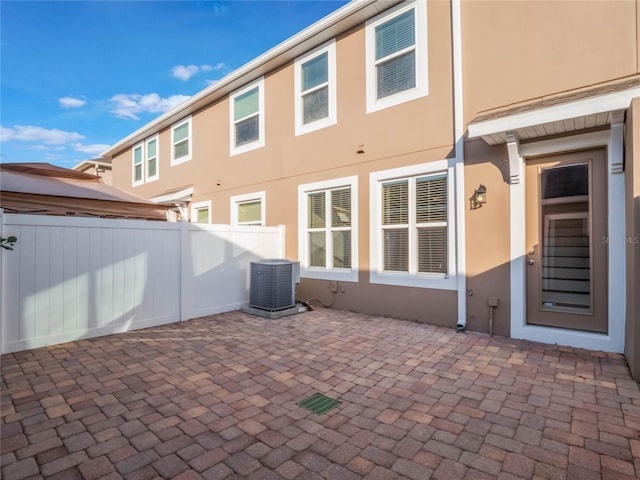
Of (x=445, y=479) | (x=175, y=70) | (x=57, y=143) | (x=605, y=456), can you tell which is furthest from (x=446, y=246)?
(x=57, y=143)

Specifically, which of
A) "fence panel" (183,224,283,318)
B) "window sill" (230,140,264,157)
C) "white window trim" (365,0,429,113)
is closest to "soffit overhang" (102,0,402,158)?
"white window trim" (365,0,429,113)

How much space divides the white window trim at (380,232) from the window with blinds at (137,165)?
10.9 meters

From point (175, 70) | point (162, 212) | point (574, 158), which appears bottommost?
point (162, 212)

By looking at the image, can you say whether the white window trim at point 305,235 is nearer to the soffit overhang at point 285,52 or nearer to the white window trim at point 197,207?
the soffit overhang at point 285,52

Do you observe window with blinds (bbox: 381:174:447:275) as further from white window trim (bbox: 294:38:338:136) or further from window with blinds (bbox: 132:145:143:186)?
window with blinds (bbox: 132:145:143:186)

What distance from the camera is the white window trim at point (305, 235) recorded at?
6.49m

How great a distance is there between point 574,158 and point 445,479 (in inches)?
174

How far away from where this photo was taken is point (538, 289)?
468cm

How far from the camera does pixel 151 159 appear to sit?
41.3ft

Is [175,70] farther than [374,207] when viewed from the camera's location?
Yes

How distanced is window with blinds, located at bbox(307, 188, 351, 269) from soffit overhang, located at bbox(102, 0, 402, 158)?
3.14m

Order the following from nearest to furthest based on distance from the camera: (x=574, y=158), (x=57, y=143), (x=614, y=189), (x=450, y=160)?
1. (x=614, y=189)
2. (x=574, y=158)
3. (x=450, y=160)
4. (x=57, y=143)

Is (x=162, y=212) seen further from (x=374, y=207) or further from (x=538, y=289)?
(x=538, y=289)

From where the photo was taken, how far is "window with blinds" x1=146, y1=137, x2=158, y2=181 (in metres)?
12.3
